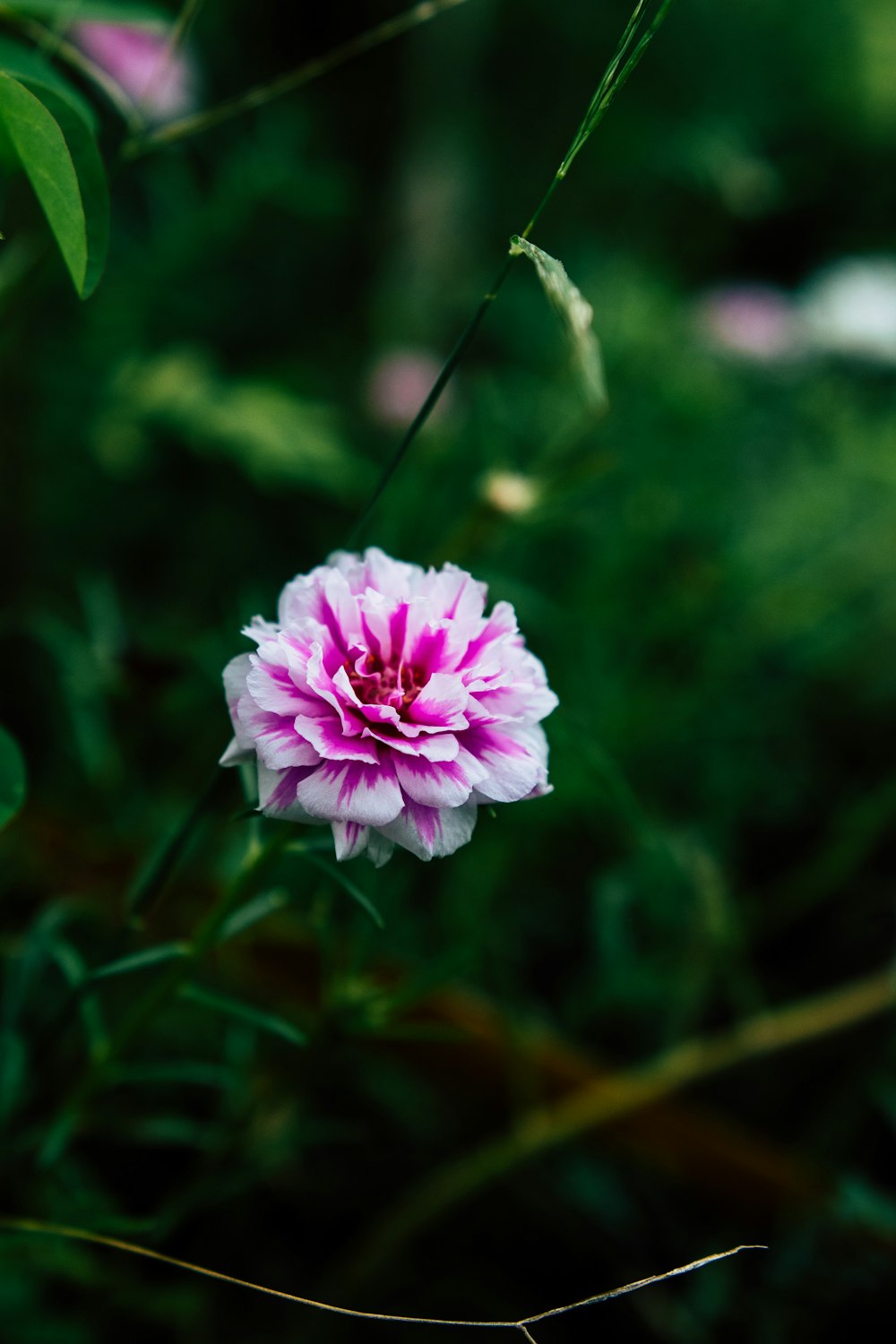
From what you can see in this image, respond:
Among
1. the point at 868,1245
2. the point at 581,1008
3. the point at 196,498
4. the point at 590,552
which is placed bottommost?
the point at 868,1245

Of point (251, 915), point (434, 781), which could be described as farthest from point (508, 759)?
point (251, 915)

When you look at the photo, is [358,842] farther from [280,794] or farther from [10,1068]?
[10,1068]

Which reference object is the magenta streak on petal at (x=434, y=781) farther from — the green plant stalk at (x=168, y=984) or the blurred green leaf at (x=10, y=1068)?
the blurred green leaf at (x=10, y=1068)

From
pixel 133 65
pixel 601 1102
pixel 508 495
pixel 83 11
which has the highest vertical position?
pixel 133 65

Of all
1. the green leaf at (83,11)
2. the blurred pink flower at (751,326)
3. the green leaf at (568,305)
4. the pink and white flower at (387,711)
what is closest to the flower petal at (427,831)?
the pink and white flower at (387,711)

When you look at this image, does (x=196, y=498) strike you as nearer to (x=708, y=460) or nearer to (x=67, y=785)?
(x=67, y=785)

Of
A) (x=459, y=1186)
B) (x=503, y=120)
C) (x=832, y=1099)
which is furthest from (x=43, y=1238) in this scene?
(x=503, y=120)

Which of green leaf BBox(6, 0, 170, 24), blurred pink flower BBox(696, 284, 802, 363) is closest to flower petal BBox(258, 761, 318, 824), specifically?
green leaf BBox(6, 0, 170, 24)
